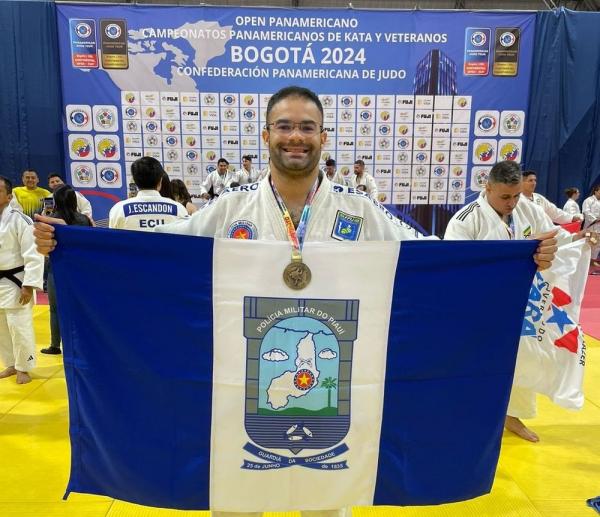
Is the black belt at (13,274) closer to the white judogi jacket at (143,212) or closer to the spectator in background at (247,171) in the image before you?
the white judogi jacket at (143,212)

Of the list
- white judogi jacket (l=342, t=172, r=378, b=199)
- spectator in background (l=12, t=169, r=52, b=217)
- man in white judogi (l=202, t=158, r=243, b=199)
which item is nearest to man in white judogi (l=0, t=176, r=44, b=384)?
spectator in background (l=12, t=169, r=52, b=217)

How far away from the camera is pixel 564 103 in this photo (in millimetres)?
8961

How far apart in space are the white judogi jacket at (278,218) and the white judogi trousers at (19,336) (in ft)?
8.78

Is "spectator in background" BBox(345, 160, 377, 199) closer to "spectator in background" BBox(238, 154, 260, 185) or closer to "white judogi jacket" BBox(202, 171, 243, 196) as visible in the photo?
"spectator in background" BBox(238, 154, 260, 185)

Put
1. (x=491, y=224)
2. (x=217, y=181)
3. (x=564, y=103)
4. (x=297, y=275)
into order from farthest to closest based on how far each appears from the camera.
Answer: (x=564, y=103), (x=217, y=181), (x=491, y=224), (x=297, y=275)

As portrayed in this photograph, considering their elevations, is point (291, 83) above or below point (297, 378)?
above

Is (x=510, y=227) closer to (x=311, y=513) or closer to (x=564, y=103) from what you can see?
(x=311, y=513)

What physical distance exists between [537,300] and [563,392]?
0.51 meters

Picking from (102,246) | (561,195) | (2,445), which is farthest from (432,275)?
(561,195)

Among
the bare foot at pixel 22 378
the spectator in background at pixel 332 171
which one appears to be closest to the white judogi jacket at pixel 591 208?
the spectator in background at pixel 332 171

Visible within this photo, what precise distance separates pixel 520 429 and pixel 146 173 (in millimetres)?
3105

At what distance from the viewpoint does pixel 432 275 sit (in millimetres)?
1648

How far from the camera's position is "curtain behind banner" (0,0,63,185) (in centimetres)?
834

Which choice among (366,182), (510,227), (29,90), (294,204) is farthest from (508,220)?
(29,90)
